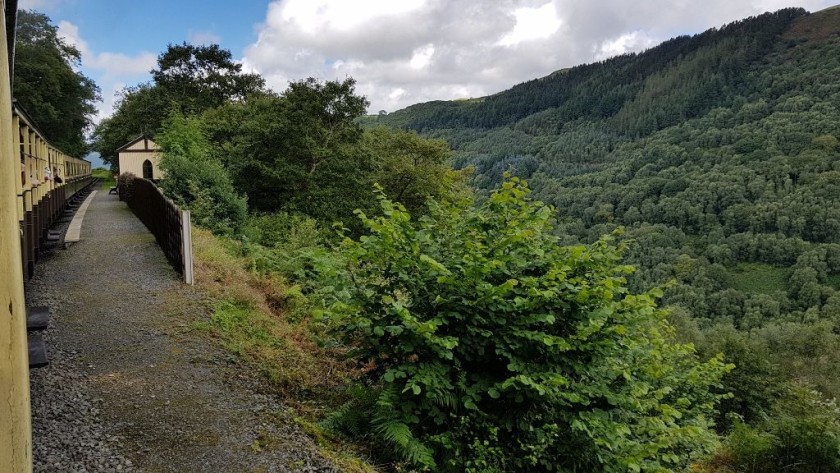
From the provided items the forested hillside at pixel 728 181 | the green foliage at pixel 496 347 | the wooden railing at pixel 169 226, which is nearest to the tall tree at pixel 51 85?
the wooden railing at pixel 169 226

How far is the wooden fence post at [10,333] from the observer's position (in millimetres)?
985

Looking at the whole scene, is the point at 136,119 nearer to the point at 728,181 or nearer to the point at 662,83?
the point at 728,181

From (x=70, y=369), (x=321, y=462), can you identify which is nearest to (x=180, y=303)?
(x=70, y=369)

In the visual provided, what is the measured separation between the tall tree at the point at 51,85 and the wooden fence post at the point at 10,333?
2030 inches

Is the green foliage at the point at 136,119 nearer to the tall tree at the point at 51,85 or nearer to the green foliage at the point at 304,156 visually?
the tall tree at the point at 51,85

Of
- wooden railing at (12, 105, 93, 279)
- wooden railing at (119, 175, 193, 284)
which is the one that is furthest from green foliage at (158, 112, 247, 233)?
wooden railing at (12, 105, 93, 279)

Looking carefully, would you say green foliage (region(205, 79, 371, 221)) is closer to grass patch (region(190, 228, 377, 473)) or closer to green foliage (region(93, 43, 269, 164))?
grass patch (region(190, 228, 377, 473))

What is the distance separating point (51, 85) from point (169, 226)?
47040mm

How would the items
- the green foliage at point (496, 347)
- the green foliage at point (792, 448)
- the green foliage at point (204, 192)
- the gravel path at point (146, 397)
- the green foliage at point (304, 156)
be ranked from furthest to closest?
1. the green foliage at point (304, 156)
2. the green foliage at point (204, 192)
3. the green foliage at point (792, 448)
4. the green foliage at point (496, 347)
5. the gravel path at point (146, 397)

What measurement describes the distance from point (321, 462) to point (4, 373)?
355 centimetres

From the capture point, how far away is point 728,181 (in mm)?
114062

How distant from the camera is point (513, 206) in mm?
5793

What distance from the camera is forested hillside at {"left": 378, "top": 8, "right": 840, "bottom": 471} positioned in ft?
89.7

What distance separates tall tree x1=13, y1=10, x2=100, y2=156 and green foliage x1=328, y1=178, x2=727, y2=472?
4935 centimetres
